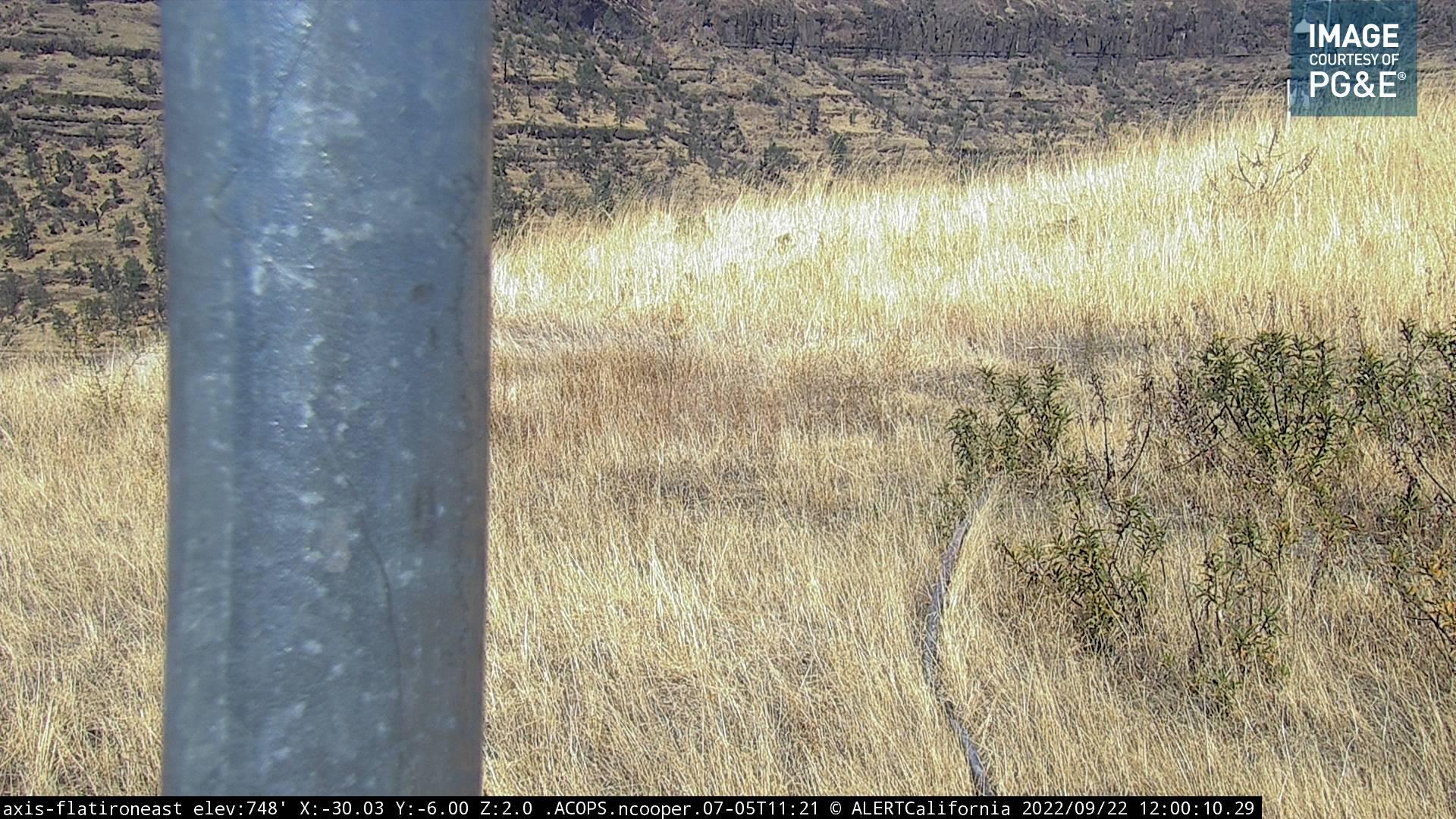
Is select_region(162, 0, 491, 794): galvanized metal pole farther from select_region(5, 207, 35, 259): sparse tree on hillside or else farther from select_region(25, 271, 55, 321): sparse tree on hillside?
select_region(5, 207, 35, 259): sparse tree on hillside

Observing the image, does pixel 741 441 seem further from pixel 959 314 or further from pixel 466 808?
pixel 466 808

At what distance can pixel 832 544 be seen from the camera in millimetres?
3162

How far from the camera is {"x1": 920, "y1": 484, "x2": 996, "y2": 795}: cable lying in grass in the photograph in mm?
2055

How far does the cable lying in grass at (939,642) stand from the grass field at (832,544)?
27mm

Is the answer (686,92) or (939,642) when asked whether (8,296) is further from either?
(939,642)

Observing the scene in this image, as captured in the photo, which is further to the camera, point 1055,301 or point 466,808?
point 1055,301

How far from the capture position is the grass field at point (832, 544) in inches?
84.1

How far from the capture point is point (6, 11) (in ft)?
110

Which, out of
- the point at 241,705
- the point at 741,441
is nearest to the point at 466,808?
the point at 241,705

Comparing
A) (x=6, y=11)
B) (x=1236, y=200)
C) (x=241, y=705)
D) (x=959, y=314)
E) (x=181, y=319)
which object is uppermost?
(x=6, y=11)

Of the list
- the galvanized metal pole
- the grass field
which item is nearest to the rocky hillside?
the grass field

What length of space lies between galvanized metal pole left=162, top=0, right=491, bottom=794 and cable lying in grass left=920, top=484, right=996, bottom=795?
1.50 metres

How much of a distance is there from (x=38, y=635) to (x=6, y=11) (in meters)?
38.8

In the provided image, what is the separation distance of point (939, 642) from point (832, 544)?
2.29 feet
